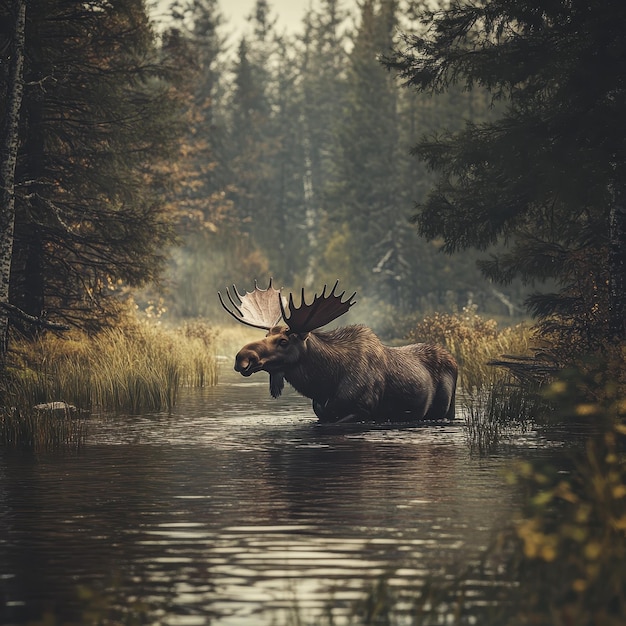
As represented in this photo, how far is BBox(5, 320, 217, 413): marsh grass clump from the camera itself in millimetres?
22625

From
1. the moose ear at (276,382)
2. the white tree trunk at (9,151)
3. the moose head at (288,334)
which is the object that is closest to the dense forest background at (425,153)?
the white tree trunk at (9,151)

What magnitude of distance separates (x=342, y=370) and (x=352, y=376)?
17cm

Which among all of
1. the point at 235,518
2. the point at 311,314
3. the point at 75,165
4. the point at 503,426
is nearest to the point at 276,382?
the point at 311,314

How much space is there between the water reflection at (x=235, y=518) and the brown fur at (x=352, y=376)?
1.23 metres

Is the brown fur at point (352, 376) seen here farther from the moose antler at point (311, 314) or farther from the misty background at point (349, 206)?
the misty background at point (349, 206)

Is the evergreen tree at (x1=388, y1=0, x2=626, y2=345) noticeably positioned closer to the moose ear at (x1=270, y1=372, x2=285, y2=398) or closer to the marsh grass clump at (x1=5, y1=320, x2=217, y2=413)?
the moose ear at (x1=270, y1=372, x2=285, y2=398)

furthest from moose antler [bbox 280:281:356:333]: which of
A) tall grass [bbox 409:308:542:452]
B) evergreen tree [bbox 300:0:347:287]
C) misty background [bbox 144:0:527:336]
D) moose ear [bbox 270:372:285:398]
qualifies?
evergreen tree [bbox 300:0:347:287]

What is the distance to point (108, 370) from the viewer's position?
23.9 m

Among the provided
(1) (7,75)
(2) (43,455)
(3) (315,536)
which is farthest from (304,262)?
(3) (315,536)

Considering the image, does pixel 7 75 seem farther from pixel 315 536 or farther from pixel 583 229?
pixel 315 536

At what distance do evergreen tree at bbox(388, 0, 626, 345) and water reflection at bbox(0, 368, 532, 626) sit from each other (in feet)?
12.2

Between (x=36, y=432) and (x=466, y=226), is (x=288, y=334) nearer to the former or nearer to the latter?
A: (x=466, y=226)

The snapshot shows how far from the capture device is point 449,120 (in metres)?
60.4

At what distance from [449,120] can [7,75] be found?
38701mm
